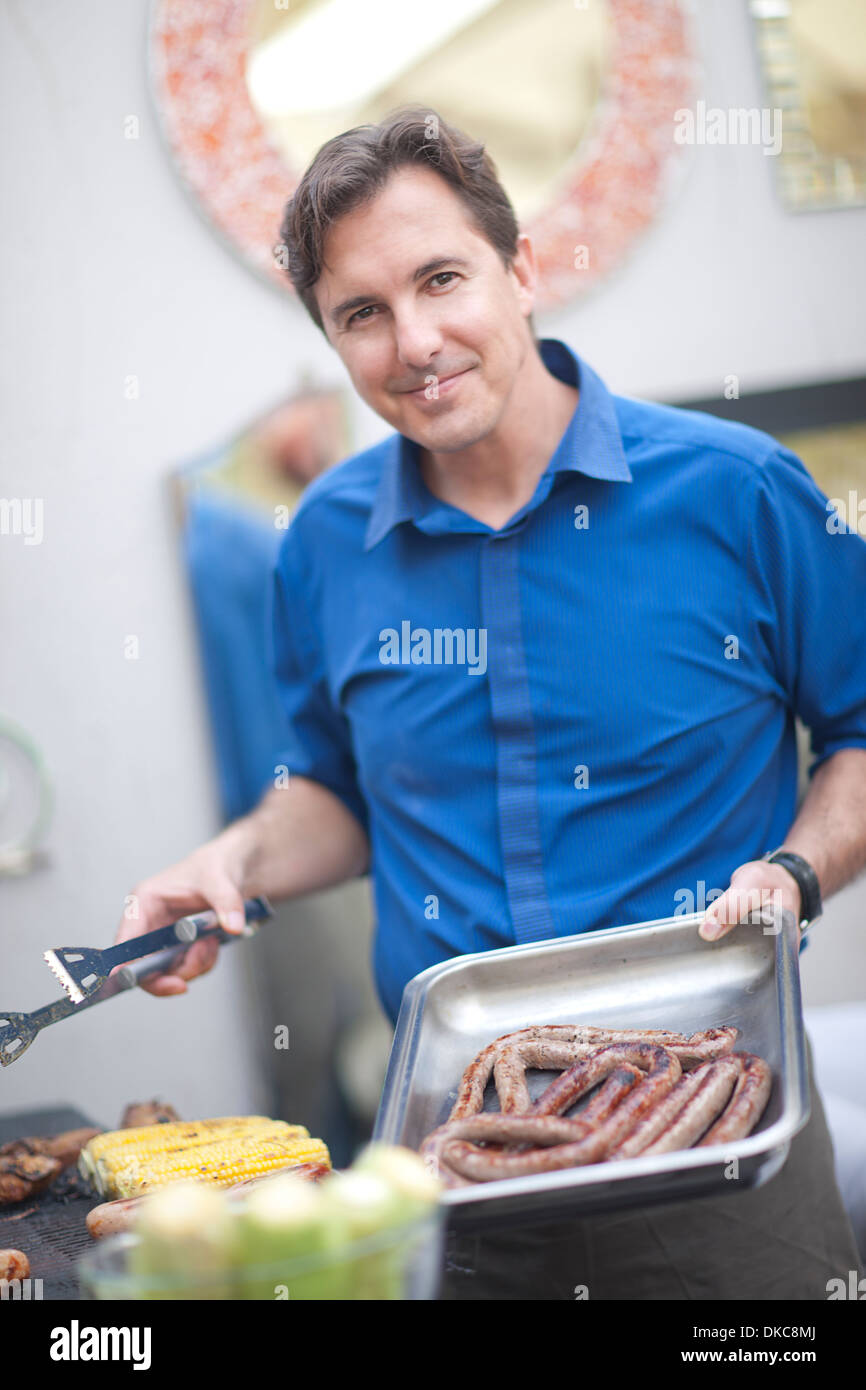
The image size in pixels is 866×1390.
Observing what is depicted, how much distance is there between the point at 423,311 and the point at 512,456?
314 mm

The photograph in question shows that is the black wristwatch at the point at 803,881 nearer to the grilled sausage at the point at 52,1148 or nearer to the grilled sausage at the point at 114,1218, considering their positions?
the grilled sausage at the point at 114,1218

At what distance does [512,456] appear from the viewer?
1.92 meters

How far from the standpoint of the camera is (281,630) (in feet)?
7.32

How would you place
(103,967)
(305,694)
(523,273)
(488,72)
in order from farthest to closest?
(488,72), (305,694), (523,273), (103,967)

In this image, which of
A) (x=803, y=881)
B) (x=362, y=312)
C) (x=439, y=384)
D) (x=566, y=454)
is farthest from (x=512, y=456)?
(x=803, y=881)

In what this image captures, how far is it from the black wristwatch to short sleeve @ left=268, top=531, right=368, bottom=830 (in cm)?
90

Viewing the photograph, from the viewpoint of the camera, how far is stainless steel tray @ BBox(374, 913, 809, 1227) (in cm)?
130

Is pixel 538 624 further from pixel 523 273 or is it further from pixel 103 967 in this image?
pixel 103 967

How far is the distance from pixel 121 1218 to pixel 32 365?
2.60 meters

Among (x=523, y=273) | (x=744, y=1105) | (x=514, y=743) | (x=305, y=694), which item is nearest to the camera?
(x=744, y=1105)

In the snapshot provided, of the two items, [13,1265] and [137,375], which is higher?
[137,375]

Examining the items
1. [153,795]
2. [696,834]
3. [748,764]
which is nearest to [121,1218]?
[696,834]
